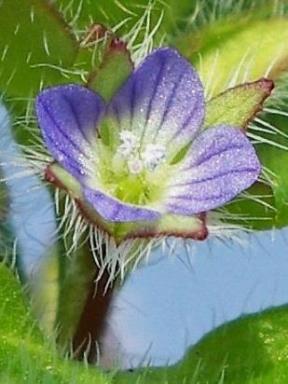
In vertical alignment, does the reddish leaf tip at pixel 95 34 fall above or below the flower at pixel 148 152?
above

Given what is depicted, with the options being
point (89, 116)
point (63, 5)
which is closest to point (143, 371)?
point (89, 116)

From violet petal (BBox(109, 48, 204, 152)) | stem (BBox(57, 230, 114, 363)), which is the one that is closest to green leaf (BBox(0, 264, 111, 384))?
stem (BBox(57, 230, 114, 363))

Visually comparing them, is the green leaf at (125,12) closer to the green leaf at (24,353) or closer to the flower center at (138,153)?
the flower center at (138,153)

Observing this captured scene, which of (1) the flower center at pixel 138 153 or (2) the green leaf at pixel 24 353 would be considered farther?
(1) the flower center at pixel 138 153

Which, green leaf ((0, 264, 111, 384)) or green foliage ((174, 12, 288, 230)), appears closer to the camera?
green leaf ((0, 264, 111, 384))

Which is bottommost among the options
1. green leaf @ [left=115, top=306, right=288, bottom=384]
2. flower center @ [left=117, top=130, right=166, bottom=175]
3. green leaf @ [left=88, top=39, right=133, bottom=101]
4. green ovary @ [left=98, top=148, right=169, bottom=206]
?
green leaf @ [left=115, top=306, right=288, bottom=384]

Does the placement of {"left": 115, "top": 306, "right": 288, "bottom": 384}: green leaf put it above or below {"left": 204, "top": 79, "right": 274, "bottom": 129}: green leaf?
below

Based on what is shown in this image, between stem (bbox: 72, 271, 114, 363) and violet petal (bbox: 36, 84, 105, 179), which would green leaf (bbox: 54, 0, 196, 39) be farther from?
stem (bbox: 72, 271, 114, 363)

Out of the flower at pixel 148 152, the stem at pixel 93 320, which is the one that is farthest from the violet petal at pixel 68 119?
the stem at pixel 93 320
